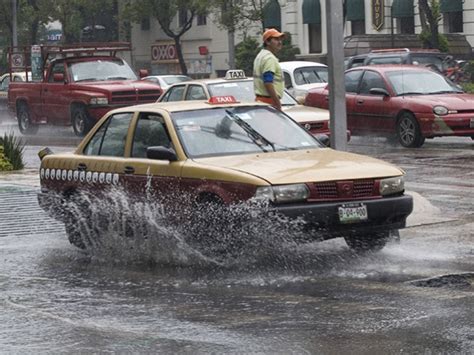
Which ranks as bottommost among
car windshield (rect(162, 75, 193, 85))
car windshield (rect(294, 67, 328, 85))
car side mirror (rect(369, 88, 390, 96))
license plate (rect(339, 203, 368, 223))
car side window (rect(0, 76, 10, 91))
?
car side window (rect(0, 76, 10, 91))

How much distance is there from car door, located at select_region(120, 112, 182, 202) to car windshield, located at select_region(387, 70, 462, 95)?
11486 millimetres

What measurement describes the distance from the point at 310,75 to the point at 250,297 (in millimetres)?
18858

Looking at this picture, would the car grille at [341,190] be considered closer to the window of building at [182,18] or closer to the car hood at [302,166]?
the car hood at [302,166]

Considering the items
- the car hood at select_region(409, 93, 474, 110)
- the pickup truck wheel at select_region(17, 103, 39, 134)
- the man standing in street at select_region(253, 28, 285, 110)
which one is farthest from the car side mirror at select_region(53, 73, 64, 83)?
the man standing in street at select_region(253, 28, 285, 110)

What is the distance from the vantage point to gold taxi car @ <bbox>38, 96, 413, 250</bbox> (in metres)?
10.6

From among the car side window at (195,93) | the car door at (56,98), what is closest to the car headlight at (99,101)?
the car door at (56,98)

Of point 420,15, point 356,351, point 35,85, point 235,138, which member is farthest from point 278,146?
point 420,15

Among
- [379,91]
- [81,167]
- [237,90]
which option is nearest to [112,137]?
[81,167]

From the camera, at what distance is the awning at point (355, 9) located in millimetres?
54500

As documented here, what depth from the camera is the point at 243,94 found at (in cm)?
1992

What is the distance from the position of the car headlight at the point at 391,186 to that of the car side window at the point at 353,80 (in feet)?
42.7

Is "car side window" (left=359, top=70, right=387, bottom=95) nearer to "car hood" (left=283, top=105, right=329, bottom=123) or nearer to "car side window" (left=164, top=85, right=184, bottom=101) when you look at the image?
"car hood" (left=283, top=105, right=329, bottom=123)

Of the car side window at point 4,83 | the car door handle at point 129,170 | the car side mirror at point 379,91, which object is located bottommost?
the car side window at point 4,83

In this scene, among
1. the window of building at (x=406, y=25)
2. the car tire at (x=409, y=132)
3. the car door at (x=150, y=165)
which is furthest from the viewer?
the window of building at (x=406, y=25)
